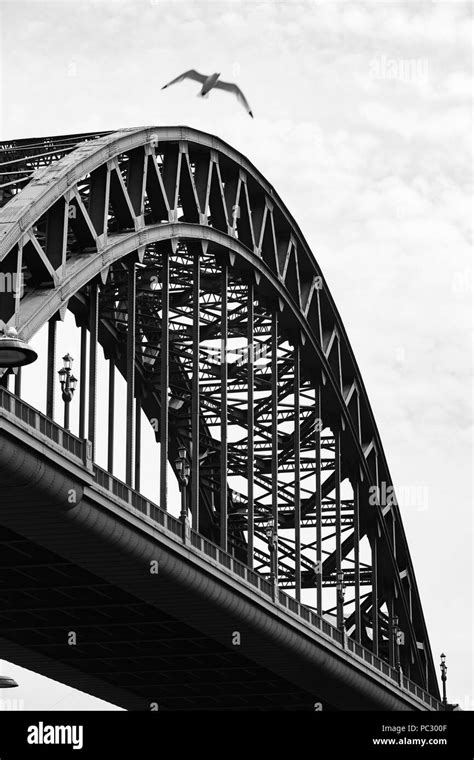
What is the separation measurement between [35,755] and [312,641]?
34.6 meters

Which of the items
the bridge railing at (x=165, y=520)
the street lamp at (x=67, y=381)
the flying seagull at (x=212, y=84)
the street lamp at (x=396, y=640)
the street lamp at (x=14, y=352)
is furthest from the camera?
the street lamp at (x=396, y=640)

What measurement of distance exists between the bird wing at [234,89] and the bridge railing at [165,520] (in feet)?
26.9

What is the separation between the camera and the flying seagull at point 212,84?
40347mm

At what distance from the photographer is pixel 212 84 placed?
40.6 metres

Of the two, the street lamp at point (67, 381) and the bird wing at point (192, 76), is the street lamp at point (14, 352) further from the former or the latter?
the street lamp at point (67, 381)

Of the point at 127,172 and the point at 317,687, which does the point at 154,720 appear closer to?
the point at 127,172

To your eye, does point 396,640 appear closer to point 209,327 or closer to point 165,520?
point 209,327

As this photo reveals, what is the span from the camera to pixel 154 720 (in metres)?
41.1

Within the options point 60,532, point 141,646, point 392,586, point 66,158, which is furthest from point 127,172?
point 392,586

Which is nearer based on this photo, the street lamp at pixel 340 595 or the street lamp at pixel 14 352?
the street lamp at pixel 14 352

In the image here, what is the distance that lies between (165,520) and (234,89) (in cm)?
1860

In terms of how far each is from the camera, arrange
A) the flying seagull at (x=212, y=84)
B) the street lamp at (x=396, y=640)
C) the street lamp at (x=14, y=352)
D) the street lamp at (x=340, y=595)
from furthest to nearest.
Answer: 1. the street lamp at (x=396, y=640)
2. the street lamp at (x=340, y=595)
3. the flying seagull at (x=212, y=84)
4. the street lamp at (x=14, y=352)

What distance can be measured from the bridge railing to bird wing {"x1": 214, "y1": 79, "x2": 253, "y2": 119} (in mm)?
8195

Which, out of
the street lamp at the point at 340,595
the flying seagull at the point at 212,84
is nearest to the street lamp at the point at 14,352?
the flying seagull at the point at 212,84
